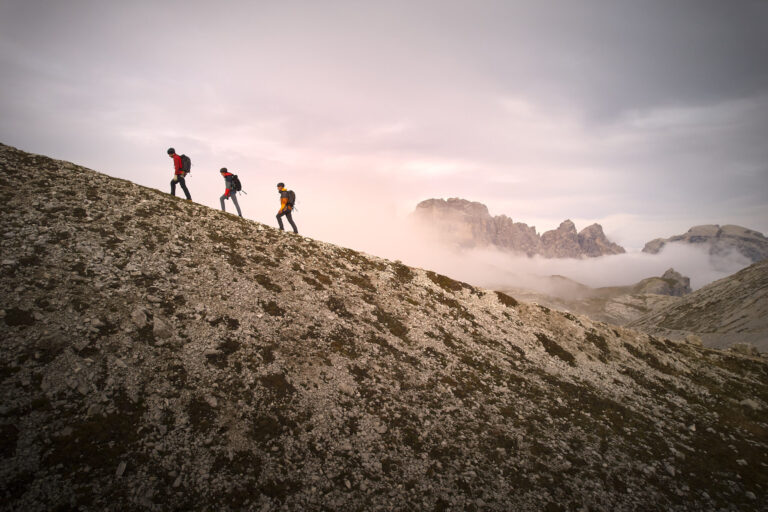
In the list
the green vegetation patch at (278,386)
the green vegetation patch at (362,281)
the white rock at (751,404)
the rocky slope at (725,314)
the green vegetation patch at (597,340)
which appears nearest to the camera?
the green vegetation patch at (278,386)

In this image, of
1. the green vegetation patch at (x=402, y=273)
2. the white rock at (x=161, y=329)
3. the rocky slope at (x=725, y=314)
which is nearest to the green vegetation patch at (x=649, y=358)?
the green vegetation patch at (x=402, y=273)

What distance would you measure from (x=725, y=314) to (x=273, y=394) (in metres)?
166

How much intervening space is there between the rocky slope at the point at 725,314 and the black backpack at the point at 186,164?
13173 cm

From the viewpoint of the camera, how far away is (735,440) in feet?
65.7

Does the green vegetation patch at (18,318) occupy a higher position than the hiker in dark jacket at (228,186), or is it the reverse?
the hiker in dark jacket at (228,186)

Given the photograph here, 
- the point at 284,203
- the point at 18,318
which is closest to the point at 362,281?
the point at 284,203

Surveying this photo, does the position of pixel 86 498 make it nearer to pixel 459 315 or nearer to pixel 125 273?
pixel 125 273

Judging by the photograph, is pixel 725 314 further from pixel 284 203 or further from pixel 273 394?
pixel 273 394

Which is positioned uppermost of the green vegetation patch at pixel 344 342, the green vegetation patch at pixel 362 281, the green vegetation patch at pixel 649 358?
the green vegetation patch at pixel 362 281

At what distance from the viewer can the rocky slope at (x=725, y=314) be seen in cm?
9512

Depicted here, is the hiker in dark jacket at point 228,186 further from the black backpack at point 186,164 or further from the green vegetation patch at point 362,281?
the green vegetation patch at point 362,281

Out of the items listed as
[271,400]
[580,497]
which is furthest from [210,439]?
A: [580,497]

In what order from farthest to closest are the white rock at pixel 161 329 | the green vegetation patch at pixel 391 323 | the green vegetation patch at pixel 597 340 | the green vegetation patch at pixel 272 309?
the green vegetation patch at pixel 597 340
the green vegetation patch at pixel 391 323
the green vegetation patch at pixel 272 309
the white rock at pixel 161 329

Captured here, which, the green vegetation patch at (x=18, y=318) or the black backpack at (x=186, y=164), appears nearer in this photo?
the green vegetation patch at (x=18, y=318)
